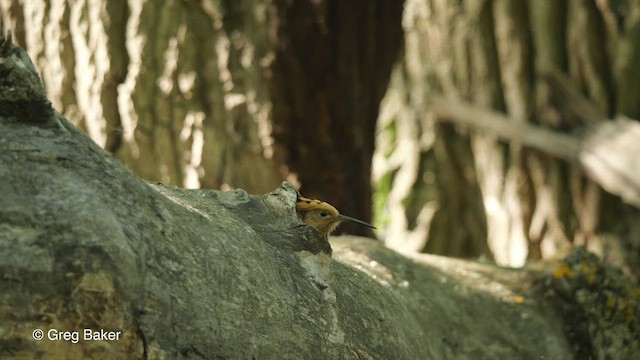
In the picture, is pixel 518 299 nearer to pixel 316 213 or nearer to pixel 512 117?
pixel 316 213

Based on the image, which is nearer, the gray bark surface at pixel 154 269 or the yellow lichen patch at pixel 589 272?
the gray bark surface at pixel 154 269

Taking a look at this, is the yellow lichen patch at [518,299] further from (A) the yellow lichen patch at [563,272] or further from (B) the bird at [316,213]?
(B) the bird at [316,213]

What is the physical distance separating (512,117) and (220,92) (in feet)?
10.2

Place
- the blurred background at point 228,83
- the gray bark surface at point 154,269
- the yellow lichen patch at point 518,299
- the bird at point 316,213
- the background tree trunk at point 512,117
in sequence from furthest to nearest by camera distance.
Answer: the background tree trunk at point 512,117
the blurred background at point 228,83
the yellow lichen patch at point 518,299
the bird at point 316,213
the gray bark surface at point 154,269

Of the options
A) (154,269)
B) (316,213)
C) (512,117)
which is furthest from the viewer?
(512,117)

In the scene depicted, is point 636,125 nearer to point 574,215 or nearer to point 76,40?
point 574,215

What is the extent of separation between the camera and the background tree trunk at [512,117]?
6125 millimetres

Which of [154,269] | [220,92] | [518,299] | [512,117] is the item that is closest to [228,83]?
[220,92]

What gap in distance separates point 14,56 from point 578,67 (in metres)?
5.10

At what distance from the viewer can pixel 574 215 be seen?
6.27m

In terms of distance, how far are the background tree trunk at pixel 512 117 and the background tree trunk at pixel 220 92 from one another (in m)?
2.59

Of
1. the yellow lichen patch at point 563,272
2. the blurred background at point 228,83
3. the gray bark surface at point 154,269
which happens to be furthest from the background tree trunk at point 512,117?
the gray bark surface at point 154,269

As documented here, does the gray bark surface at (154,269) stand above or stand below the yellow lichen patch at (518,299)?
above

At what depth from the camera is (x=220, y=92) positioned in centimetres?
375
